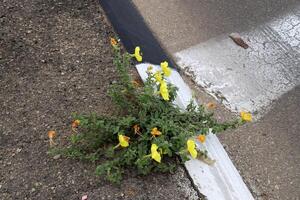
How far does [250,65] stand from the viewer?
134 inches

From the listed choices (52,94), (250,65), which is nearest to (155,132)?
(52,94)

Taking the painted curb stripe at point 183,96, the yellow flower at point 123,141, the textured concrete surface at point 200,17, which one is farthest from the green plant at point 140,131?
the textured concrete surface at point 200,17

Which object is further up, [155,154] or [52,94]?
[155,154]

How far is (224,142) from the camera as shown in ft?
9.39

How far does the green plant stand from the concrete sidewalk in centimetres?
44

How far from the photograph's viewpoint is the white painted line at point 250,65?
126 inches

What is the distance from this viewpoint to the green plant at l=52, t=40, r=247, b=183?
236 centimetres

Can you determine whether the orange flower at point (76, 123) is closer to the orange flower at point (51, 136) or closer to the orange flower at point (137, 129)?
the orange flower at point (51, 136)

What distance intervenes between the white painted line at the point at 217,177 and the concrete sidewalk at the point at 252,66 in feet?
0.40

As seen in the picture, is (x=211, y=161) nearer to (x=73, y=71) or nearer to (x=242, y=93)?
(x=242, y=93)

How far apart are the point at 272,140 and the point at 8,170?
1.60 m

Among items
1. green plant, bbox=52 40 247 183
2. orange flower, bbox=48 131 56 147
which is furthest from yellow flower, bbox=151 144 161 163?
orange flower, bbox=48 131 56 147

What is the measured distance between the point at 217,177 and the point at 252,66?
3.76ft

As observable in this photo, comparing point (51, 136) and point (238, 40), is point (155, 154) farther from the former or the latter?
point (238, 40)
